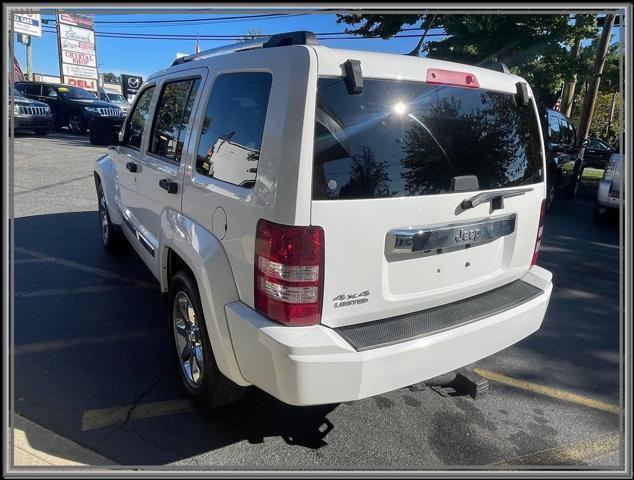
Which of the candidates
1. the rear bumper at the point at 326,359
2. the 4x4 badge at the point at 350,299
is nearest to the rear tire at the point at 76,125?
the rear bumper at the point at 326,359

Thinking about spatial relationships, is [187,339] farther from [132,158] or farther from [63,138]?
[63,138]

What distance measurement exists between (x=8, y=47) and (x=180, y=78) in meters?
1.21

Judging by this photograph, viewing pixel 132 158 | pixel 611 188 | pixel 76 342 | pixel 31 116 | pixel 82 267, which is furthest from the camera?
pixel 31 116

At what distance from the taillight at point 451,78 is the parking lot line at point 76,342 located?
279 cm

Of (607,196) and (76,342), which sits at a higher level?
(607,196)

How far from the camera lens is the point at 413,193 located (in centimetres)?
222

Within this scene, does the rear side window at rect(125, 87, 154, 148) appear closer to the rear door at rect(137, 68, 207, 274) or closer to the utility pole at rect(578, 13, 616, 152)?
the rear door at rect(137, 68, 207, 274)

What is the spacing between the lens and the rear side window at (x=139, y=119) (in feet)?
12.6

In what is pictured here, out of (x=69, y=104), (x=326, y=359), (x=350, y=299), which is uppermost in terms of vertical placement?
(x=69, y=104)

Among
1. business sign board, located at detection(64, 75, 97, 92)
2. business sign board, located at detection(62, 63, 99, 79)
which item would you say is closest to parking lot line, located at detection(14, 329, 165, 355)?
business sign board, located at detection(64, 75, 97, 92)

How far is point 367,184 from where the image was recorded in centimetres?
211

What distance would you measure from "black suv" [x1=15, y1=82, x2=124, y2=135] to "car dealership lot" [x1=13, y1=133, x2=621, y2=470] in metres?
A: 15.4

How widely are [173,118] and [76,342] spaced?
6.06ft

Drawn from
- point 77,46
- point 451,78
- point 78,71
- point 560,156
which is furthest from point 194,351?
point 78,71
